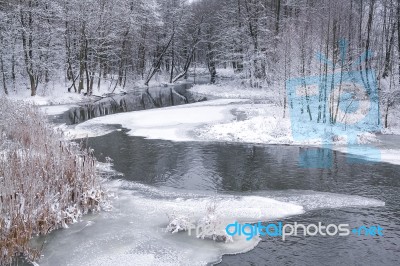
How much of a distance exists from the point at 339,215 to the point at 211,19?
44.5 m

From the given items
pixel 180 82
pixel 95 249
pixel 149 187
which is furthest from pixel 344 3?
pixel 180 82

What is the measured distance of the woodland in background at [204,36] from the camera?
2178cm

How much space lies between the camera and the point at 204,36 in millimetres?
52406

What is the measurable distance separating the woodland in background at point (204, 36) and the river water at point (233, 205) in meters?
7.50

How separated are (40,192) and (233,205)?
16.5ft

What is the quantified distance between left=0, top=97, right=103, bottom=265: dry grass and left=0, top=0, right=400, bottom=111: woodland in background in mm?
15358

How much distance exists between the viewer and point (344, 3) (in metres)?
19.8

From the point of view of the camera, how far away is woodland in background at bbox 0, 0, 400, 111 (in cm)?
2178

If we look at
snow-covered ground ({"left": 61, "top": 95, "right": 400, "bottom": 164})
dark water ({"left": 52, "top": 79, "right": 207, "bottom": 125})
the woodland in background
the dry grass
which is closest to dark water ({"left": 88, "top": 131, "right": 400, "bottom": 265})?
snow-covered ground ({"left": 61, "top": 95, "right": 400, "bottom": 164})

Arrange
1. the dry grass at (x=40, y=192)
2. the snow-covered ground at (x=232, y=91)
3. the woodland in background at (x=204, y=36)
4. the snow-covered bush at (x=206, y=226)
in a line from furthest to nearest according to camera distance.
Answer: the snow-covered ground at (x=232, y=91), the woodland in background at (x=204, y=36), the snow-covered bush at (x=206, y=226), the dry grass at (x=40, y=192)

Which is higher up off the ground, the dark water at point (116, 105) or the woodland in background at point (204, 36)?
the woodland in background at point (204, 36)

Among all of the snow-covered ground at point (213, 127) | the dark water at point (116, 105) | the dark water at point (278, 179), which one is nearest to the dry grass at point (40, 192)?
the dark water at point (278, 179)

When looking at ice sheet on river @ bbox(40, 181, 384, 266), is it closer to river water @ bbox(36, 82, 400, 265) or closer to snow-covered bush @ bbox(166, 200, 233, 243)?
river water @ bbox(36, 82, 400, 265)

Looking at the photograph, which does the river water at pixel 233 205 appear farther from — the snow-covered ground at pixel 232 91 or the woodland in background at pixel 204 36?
the snow-covered ground at pixel 232 91
